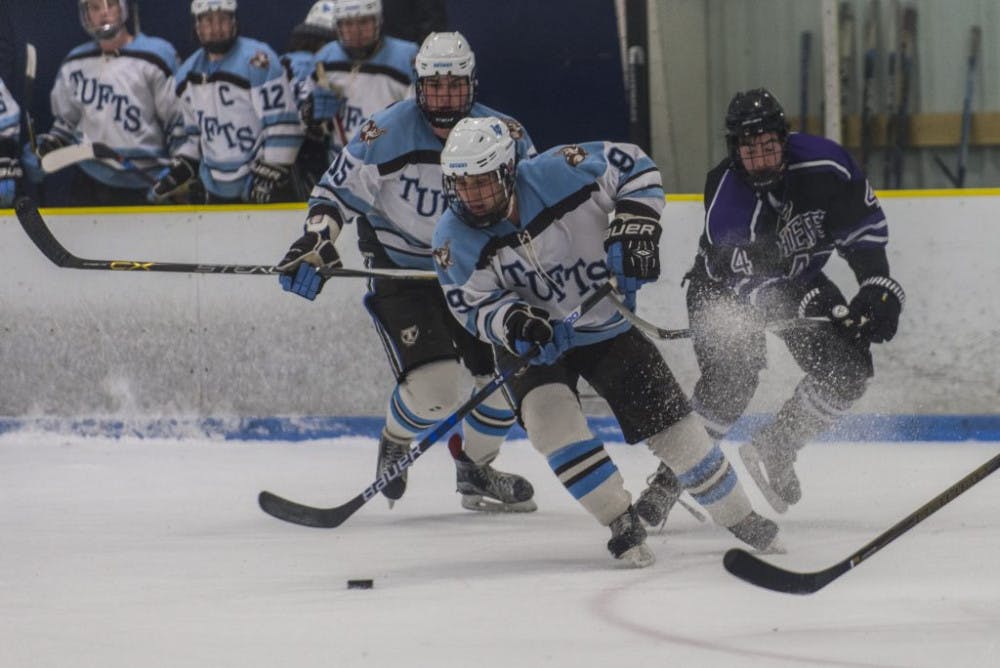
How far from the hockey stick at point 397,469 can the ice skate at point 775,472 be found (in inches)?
26.0

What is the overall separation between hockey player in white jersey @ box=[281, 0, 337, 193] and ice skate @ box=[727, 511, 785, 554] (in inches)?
100

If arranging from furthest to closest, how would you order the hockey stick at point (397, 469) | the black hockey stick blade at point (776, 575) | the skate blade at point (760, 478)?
the skate blade at point (760, 478)
the hockey stick at point (397, 469)
the black hockey stick blade at point (776, 575)

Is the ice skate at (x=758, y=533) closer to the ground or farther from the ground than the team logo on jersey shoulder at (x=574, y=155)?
closer to the ground

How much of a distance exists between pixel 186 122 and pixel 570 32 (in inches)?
66.0

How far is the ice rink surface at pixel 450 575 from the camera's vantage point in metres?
2.76

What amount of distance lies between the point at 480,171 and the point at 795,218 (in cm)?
94

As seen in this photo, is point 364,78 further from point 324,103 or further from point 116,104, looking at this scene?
point 116,104

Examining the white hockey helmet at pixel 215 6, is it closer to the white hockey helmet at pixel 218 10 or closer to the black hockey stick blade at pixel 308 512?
the white hockey helmet at pixel 218 10

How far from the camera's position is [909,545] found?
3.57 m

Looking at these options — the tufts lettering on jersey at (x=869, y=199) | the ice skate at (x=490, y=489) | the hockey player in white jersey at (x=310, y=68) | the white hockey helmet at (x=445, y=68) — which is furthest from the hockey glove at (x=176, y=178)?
the tufts lettering on jersey at (x=869, y=199)

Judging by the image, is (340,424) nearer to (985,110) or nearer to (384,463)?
(384,463)

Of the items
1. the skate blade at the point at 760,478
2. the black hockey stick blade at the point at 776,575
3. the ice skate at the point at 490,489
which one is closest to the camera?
the black hockey stick blade at the point at 776,575

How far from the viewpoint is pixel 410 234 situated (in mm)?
4230

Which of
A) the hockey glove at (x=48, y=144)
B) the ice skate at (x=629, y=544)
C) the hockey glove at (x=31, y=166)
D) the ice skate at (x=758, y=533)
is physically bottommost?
the ice skate at (x=758, y=533)
